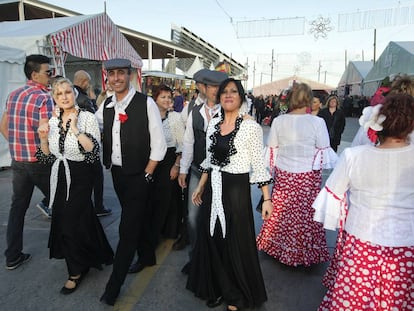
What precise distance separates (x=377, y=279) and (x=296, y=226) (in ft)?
4.55

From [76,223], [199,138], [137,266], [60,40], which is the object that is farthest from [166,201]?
[60,40]

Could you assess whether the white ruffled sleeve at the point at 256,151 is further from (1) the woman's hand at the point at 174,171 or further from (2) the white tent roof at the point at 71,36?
(2) the white tent roof at the point at 71,36

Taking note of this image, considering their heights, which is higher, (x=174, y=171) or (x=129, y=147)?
(x=129, y=147)

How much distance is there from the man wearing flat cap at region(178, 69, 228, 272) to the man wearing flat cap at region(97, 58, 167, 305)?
0.41 meters

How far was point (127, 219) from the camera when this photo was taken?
272 cm

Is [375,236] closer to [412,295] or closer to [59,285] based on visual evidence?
[412,295]

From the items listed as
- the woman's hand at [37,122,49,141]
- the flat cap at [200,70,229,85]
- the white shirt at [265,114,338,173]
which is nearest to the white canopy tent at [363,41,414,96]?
the white shirt at [265,114,338,173]

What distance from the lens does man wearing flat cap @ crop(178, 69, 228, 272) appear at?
3143 millimetres

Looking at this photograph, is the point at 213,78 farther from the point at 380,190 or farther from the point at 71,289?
the point at 71,289

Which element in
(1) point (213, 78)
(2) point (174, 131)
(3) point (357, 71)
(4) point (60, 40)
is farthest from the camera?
(3) point (357, 71)

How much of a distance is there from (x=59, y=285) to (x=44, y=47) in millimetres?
6209

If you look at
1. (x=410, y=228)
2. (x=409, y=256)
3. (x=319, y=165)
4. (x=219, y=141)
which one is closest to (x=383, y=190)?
(x=410, y=228)

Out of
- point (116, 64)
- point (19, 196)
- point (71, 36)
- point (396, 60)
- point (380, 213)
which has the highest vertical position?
point (396, 60)

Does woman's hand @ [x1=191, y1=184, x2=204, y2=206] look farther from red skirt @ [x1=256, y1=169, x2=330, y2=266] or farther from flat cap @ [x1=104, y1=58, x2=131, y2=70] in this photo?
flat cap @ [x1=104, y1=58, x2=131, y2=70]
